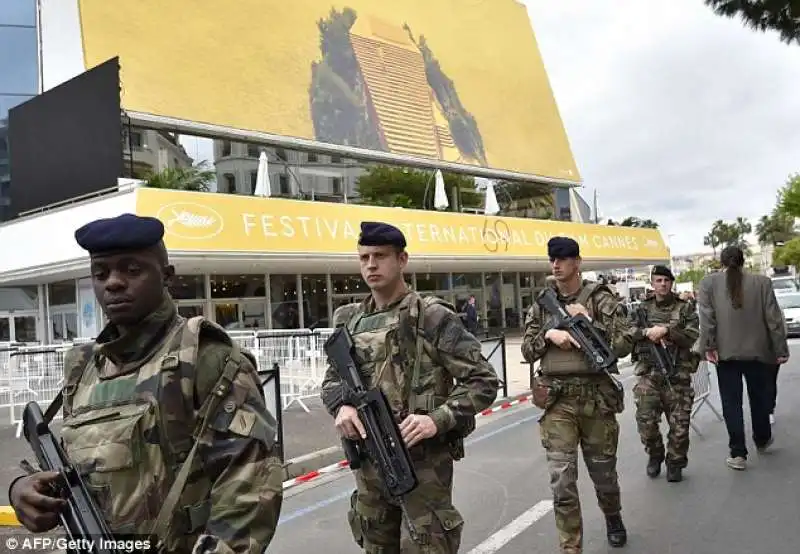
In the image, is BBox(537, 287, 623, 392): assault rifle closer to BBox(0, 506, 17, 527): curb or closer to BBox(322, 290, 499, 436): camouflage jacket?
BBox(322, 290, 499, 436): camouflage jacket

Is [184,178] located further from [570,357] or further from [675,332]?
[570,357]

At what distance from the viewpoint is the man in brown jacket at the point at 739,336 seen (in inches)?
219

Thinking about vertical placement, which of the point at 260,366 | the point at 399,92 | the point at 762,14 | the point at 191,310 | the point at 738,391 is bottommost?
the point at 738,391

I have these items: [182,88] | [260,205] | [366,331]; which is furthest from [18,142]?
[366,331]

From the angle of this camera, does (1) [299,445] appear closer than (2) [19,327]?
Yes

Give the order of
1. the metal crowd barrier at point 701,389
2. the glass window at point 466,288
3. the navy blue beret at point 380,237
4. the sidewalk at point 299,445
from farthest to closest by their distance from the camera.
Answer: the glass window at point 466,288, the metal crowd barrier at point 701,389, the sidewalk at point 299,445, the navy blue beret at point 380,237

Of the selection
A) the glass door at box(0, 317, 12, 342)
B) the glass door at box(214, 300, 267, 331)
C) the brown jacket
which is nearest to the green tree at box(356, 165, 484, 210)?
the glass door at box(214, 300, 267, 331)

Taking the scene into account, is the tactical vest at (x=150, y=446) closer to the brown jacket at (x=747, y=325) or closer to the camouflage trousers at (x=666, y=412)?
the camouflage trousers at (x=666, y=412)

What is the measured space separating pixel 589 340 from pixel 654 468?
224 cm

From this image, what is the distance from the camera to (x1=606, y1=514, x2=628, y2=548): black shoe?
411 centimetres

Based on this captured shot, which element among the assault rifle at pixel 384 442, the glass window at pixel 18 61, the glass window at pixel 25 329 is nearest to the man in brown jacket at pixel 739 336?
the assault rifle at pixel 384 442

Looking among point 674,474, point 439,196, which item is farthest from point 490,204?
point 674,474

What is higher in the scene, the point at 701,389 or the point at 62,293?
the point at 62,293

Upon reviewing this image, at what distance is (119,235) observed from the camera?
175 cm
